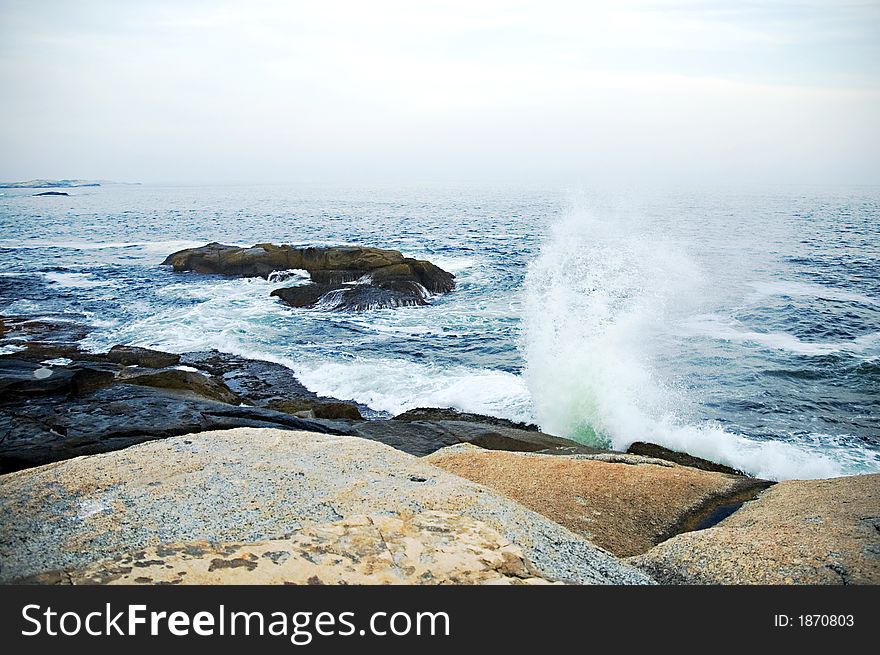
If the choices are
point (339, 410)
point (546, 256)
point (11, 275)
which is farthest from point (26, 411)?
point (546, 256)

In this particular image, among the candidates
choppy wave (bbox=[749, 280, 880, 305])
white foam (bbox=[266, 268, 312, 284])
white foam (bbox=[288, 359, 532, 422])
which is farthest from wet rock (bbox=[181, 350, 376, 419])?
choppy wave (bbox=[749, 280, 880, 305])

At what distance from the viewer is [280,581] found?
254 cm

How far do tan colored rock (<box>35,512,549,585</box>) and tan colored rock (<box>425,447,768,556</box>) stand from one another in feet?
5.45

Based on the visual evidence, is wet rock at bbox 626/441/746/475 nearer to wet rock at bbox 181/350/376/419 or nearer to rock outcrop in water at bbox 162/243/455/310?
wet rock at bbox 181/350/376/419

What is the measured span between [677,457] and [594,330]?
5488mm

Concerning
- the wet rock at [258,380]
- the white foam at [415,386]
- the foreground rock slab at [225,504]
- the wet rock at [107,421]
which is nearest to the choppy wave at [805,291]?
the white foam at [415,386]

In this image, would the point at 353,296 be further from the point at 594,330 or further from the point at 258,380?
the point at 594,330

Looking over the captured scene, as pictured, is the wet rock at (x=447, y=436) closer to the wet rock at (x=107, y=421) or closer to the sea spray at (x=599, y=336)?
the wet rock at (x=107, y=421)

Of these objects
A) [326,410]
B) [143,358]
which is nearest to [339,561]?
[326,410]

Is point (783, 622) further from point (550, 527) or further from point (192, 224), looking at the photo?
point (192, 224)

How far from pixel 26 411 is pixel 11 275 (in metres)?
21.1

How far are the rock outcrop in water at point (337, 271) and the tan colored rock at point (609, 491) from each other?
1399 centimetres

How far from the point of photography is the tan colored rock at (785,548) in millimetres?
3311

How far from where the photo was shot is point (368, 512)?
3.28m
